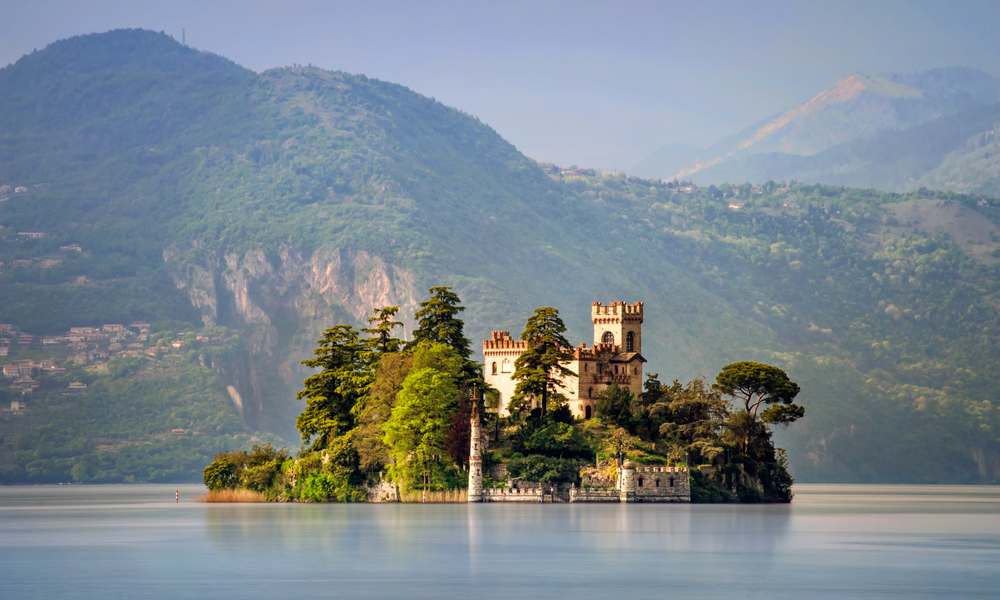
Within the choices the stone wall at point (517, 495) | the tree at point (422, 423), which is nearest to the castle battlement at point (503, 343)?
the tree at point (422, 423)

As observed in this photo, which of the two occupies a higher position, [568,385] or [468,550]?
[568,385]

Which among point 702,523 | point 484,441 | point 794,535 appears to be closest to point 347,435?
point 484,441

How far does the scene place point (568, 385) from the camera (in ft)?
368

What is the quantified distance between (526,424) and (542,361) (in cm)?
551

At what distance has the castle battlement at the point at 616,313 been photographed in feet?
378

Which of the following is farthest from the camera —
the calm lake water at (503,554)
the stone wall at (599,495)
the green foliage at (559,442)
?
the stone wall at (599,495)

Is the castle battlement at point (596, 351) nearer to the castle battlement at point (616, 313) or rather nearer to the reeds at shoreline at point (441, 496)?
the castle battlement at point (616, 313)

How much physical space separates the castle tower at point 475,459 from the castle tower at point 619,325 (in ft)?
51.6

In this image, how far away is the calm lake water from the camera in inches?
2058

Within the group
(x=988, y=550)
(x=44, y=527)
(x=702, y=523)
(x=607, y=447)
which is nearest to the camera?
(x=988, y=550)

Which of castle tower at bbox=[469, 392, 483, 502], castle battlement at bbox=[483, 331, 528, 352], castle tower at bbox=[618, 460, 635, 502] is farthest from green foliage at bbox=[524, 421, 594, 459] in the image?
castle battlement at bbox=[483, 331, 528, 352]

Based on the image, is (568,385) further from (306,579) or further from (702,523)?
(306,579)

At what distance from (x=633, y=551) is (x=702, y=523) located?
64.9ft

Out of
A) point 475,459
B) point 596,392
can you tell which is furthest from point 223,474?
point 596,392
